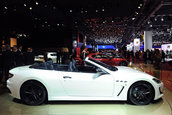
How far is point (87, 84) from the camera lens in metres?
4.90

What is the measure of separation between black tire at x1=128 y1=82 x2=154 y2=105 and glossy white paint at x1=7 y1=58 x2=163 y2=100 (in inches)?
4.6

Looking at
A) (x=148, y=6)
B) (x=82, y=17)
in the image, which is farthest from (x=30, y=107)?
(x=82, y=17)

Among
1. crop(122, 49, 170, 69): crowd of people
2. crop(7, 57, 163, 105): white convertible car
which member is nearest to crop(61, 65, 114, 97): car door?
crop(7, 57, 163, 105): white convertible car

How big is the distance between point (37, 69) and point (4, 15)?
12782 millimetres

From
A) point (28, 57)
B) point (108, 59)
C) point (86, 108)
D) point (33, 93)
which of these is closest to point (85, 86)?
point (86, 108)

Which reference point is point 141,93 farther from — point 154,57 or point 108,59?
point 154,57

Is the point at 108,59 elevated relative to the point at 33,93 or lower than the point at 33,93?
elevated

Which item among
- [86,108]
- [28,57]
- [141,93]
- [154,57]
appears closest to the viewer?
[86,108]

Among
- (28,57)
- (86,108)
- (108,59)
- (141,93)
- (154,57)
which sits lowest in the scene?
(86,108)

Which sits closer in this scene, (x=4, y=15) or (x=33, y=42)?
(x=4, y=15)

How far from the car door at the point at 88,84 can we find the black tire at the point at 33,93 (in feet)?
2.21

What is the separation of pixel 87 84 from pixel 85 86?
79mm

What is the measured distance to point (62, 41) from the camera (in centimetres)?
2428

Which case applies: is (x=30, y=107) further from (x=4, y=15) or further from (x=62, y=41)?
(x=62, y=41)
